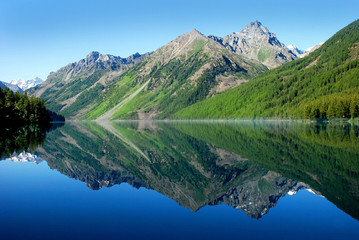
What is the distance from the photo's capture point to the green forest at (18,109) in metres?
102

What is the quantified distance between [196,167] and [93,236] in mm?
21543

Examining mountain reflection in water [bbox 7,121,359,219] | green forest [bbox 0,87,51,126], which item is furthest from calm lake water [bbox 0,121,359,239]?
green forest [bbox 0,87,51,126]

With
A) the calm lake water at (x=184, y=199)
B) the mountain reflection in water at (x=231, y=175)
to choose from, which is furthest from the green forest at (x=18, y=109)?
the calm lake water at (x=184, y=199)

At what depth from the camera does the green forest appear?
10194 centimetres

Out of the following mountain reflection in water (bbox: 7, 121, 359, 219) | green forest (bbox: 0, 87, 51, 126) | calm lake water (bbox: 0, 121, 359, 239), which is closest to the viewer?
calm lake water (bbox: 0, 121, 359, 239)

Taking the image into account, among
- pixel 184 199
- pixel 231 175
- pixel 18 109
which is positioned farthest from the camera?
pixel 18 109

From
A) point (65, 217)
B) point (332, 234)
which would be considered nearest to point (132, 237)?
point (65, 217)

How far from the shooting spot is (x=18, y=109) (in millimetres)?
114812

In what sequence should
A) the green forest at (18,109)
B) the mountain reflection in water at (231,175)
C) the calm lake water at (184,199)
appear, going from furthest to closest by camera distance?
the green forest at (18,109) → the mountain reflection in water at (231,175) → the calm lake water at (184,199)

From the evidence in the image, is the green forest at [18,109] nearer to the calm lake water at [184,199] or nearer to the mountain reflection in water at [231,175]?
the mountain reflection in water at [231,175]

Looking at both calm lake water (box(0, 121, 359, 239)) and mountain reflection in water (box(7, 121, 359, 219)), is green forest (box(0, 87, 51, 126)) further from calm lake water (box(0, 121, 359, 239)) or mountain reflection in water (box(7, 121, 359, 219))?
calm lake water (box(0, 121, 359, 239))

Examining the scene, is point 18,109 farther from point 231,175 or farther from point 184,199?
point 184,199

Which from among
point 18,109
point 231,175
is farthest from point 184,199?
point 18,109

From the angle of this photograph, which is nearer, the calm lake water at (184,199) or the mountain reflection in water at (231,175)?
the calm lake water at (184,199)
